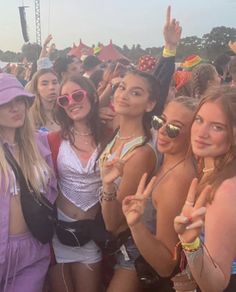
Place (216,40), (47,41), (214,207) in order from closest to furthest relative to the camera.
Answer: (214,207)
(47,41)
(216,40)

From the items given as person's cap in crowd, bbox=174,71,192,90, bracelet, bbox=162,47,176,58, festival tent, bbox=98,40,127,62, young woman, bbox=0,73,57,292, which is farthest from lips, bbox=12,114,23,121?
festival tent, bbox=98,40,127,62

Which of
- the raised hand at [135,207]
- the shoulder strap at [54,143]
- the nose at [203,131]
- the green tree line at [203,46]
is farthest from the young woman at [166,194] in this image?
the green tree line at [203,46]

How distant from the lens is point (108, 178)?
232 centimetres

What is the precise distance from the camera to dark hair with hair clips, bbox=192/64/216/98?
4.24m

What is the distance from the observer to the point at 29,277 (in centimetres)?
263

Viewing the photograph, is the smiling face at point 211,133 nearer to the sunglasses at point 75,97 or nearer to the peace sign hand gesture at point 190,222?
the peace sign hand gesture at point 190,222

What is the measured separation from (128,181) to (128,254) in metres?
0.48

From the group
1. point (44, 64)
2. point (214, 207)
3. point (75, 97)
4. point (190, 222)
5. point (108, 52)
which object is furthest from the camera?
point (108, 52)

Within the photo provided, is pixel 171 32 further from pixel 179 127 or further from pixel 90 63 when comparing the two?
pixel 90 63

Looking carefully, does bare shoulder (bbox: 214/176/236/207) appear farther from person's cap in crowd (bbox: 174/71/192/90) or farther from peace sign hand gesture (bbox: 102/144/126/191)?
person's cap in crowd (bbox: 174/71/192/90)

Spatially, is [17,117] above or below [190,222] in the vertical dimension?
above

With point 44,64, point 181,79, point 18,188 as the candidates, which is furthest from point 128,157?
point 44,64

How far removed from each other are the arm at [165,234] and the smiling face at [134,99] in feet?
2.43

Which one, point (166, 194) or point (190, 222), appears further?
point (166, 194)
